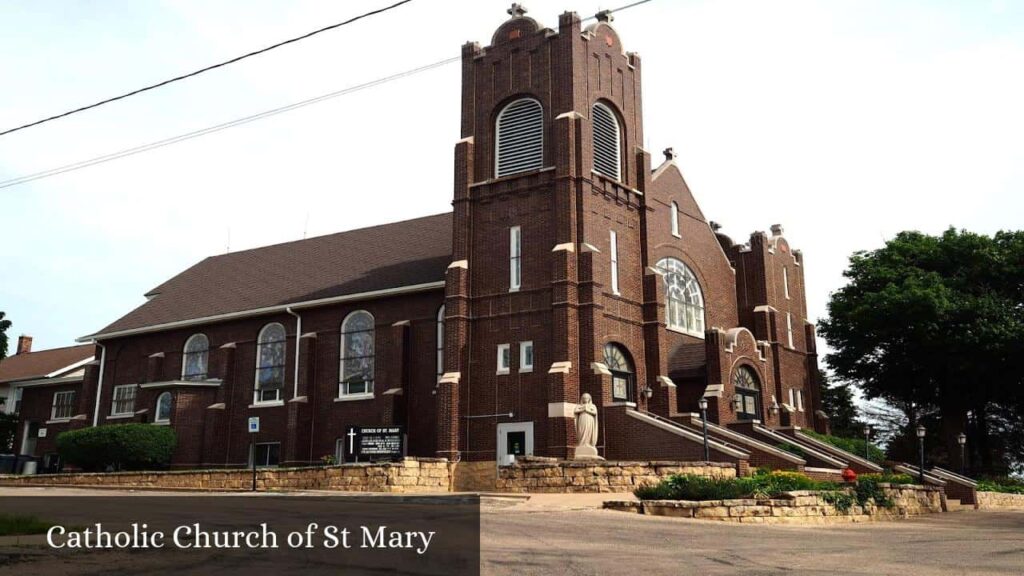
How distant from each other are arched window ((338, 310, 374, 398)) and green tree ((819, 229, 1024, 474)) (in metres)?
21.0

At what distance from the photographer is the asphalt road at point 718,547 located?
10758mm

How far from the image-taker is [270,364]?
124 ft

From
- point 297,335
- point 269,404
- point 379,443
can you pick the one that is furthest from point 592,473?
point 269,404

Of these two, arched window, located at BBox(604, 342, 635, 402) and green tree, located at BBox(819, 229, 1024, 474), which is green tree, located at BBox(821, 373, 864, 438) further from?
arched window, located at BBox(604, 342, 635, 402)

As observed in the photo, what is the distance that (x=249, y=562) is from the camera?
9711 mm

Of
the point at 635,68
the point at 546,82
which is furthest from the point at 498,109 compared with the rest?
the point at 635,68

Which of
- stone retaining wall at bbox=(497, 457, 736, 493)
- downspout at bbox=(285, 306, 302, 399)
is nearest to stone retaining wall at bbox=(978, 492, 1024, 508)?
stone retaining wall at bbox=(497, 457, 736, 493)

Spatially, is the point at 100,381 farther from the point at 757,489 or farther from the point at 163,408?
the point at 757,489

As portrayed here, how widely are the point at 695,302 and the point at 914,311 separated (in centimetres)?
926

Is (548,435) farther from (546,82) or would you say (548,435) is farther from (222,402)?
(222,402)

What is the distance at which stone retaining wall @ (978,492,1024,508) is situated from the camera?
100ft

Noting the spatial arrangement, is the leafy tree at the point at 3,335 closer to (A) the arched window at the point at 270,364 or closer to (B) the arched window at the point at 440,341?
(A) the arched window at the point at 270,364

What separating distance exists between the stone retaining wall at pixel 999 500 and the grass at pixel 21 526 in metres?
28.2

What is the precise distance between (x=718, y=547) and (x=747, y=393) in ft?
76.5
